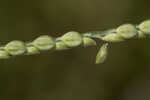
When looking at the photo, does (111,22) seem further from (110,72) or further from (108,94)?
Answer: (108,94)

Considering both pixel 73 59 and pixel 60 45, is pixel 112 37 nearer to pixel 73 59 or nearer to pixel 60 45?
pixel 60 45

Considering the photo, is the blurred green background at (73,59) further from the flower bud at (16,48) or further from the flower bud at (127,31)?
the flower bud at (127,31)

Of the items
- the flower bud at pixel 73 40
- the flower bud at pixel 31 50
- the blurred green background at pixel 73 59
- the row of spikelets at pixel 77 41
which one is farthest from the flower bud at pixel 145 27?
the blurred green background at pixel 73 59

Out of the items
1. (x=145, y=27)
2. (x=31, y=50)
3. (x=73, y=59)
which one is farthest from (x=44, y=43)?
(x=73, y=59)

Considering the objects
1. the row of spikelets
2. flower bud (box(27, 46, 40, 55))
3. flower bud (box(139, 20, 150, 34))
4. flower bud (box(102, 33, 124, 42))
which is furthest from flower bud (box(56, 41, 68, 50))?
flower bud (box(139, 20, 150, 34))

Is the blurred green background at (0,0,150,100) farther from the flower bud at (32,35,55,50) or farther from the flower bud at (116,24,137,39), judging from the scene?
the flower bud at (116,24,137,39)
